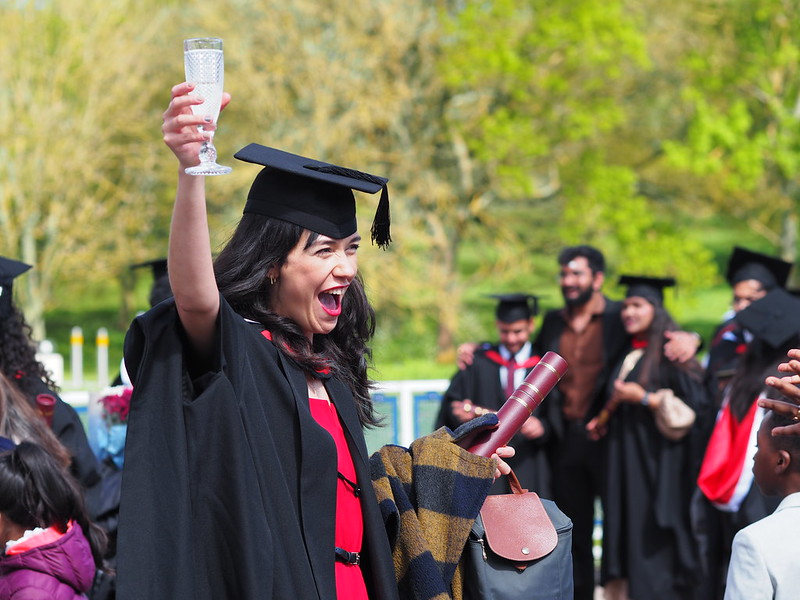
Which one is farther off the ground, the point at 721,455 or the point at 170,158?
the point at 170,158

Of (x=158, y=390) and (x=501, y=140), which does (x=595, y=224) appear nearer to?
(x=501, y=140)

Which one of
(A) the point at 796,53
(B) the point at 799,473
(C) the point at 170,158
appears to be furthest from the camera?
(C) the point at 170,158

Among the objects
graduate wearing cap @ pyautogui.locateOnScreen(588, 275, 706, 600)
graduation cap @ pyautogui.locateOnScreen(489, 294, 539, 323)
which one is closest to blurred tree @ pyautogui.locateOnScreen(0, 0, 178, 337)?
graduation cap @ pyautogui.locateOnScreen(489, 294, 539, 323)

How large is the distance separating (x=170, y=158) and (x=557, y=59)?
775 cm

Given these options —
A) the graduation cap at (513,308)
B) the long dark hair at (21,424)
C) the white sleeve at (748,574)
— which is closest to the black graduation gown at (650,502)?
the graduation cap at (513,308)

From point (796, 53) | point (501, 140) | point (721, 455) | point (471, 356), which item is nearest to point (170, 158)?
point (501, 140)

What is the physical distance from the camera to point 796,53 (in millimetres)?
16703

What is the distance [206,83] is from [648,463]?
16.9 feet

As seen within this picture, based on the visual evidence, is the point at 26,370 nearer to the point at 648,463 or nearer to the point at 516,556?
the point at 516,556

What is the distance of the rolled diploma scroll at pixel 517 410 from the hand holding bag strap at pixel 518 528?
125 millimetres

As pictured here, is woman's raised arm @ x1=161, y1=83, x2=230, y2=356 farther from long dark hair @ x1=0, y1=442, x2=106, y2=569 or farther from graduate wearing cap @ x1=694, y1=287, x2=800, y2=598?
graduate wearing cap @ x1=694, y1=287, x2=800, y2=598

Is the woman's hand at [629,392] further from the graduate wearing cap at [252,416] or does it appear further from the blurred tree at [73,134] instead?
the blurred tree at [73,134]

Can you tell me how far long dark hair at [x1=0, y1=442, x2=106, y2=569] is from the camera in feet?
11.2

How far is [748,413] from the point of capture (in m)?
5.15
